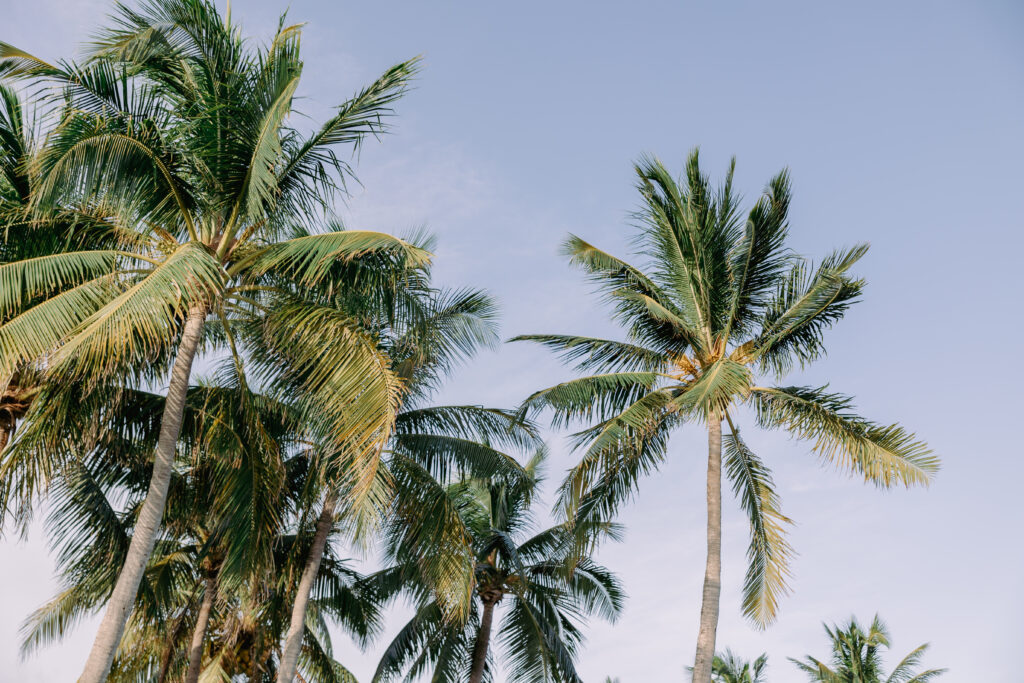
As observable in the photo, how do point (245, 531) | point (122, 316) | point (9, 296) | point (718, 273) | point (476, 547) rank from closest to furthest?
point (122, 316)
point (9, 296)
point (245, 531)
point (718, 273)
point (476, 547)

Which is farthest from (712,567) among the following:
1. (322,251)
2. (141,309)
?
(141,309)

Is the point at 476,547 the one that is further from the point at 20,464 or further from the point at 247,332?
the point at 20,464

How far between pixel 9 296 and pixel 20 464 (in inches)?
90.6

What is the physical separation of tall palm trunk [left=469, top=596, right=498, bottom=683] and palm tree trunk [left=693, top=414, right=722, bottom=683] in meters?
7.36

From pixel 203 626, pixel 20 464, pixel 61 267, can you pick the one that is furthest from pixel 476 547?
pixel 61 267

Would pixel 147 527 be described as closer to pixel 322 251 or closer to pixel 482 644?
pixel 322 251

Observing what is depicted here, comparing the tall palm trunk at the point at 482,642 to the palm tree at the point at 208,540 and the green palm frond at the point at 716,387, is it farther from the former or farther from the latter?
the green palm frond at the point at 716,387

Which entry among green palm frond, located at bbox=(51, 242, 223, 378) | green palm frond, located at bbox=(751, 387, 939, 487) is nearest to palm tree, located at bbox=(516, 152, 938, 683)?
green palm frond, located at bbox=(751, 387, 939, 487)

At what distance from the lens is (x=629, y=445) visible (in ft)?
43.6

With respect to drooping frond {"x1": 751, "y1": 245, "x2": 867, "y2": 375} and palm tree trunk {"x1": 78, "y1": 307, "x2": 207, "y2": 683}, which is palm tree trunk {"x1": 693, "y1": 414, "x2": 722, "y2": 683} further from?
palm tree trunk {"x1": 78, "y1": 307, "x2": 207, "y2": 683}

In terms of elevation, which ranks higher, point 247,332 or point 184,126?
point 184,126

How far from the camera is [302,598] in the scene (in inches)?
564

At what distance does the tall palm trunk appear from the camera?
1888cm

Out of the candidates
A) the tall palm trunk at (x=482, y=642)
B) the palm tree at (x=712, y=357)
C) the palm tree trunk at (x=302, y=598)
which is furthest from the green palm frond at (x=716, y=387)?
the tall palm trunk at (x=482, y=642)
